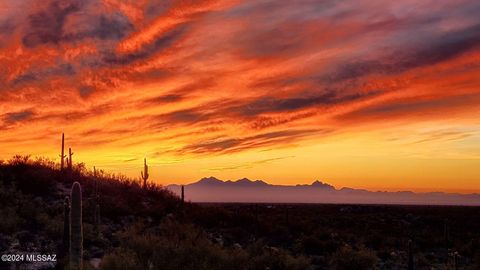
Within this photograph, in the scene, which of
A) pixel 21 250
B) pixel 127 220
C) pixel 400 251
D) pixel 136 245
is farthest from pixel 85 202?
pixel 400 251

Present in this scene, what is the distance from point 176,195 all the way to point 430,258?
→ 57.6ft

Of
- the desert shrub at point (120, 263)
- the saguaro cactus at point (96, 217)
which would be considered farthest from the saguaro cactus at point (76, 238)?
the saguaro cactus at point (96, 217)

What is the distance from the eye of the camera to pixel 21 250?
17734 mm

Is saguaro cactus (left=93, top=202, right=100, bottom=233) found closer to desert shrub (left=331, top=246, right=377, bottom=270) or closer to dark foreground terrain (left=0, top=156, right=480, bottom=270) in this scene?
dark foreground terrain (left=0, top=156, right=480, bottom=270)

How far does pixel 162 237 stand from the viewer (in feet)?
56.5

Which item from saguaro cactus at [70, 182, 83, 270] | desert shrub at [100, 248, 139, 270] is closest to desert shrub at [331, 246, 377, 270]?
desert shrub at [100, 248, 139, 270]

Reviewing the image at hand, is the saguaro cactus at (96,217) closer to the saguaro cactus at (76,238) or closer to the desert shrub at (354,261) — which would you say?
the saguaro cactus at (76,238)

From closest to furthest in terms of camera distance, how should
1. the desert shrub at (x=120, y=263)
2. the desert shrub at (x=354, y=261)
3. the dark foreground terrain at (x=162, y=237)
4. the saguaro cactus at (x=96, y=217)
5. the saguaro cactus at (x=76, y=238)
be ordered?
the desert shrub at (x=120, y=263), the saguaro cactus at (x=76, y=238), the dark foreground terrain at (x=162, y=237), the desert shrub at (x=354, y=261), the saguaro cactus at (x=96, y=217)

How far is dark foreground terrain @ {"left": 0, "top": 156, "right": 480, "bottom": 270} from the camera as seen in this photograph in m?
14.7

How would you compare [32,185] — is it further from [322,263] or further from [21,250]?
[322,263]

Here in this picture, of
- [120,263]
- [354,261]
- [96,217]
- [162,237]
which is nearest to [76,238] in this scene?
[120,263]

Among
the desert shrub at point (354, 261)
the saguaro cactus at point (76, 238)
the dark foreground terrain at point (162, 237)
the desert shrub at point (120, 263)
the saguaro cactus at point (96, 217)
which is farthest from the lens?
the saguaro cactus at point (96, 217)

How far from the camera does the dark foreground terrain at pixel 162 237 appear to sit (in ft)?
48.2

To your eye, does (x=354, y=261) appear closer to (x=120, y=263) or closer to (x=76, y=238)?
(x=120, y=263)
